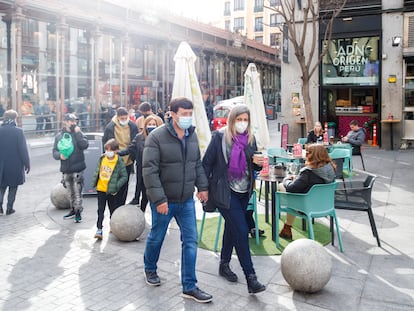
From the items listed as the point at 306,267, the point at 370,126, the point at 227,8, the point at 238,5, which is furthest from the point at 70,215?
the point at 227,8

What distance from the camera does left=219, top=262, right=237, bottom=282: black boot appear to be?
17.5ft

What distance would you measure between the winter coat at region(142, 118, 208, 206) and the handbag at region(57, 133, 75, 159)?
3.36 metres

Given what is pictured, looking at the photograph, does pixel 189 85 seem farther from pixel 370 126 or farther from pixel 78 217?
pixel 370 126

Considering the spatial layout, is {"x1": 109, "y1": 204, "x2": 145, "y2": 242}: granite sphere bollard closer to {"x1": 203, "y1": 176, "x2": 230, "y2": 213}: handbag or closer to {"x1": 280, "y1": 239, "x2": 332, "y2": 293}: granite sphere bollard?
{"x1": 203, "y1": 176, "x2": 230, "y2": 213}: handbag

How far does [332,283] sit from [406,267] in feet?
3.70

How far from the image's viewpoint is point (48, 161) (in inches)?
625

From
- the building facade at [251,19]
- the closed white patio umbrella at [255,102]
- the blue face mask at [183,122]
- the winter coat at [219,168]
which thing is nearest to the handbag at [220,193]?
the winter coat at [219,168]

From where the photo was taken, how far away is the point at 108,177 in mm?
7012

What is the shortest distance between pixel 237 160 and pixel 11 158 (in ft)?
17.0

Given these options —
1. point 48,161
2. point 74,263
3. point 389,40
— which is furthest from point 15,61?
point 74,263

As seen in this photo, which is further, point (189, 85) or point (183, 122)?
point (189, 85)

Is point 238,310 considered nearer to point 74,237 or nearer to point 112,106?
point 74,237

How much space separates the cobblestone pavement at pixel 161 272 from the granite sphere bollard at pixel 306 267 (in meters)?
0.12

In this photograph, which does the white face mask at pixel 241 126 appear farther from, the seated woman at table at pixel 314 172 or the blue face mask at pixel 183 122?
the seated woman at table at pixel 314 172
